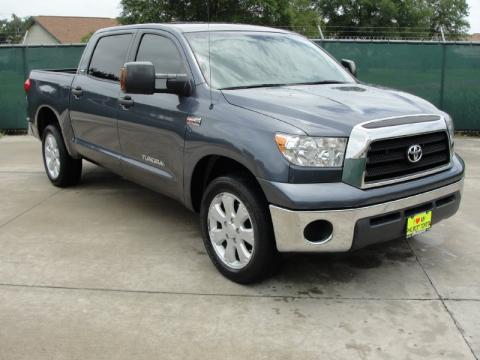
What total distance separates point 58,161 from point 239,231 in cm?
351

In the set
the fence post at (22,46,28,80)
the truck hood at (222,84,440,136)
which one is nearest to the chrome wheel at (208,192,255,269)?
the truck hood at (222,84,440,136)

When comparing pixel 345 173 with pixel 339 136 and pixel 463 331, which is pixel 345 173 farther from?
pixel 463 331

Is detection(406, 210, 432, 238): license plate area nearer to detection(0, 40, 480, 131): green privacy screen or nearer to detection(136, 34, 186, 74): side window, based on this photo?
detection(136, 34, 186, 74): side window

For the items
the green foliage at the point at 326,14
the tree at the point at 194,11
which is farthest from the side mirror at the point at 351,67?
the tree at the point at 194,11

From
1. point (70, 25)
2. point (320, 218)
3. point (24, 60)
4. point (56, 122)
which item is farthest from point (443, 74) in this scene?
point (70, 25)

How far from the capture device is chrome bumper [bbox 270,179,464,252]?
3.31m

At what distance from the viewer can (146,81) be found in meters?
4.04

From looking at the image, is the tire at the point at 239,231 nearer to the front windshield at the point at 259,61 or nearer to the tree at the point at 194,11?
the front windshield at the point at 259,61

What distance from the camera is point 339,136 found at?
11.0 ft

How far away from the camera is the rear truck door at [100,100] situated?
17.1 feet

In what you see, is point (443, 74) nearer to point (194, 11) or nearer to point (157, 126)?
point (157, 126)

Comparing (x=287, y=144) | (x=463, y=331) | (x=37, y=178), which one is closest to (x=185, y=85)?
(x=287, y=144)

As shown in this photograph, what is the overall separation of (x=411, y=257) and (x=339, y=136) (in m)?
1.51

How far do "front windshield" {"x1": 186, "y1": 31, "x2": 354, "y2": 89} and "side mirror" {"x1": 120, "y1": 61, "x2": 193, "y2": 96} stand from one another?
0.18 meters
